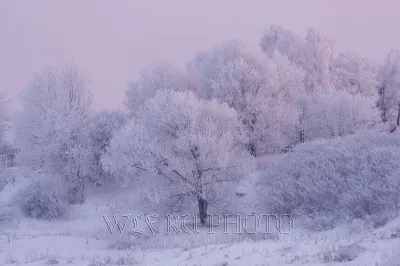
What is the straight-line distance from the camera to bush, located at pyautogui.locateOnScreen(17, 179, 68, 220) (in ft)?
110

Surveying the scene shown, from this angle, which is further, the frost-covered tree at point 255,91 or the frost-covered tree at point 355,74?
the frost-covered tree at point 355,74

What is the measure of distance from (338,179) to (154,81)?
22.8 metres

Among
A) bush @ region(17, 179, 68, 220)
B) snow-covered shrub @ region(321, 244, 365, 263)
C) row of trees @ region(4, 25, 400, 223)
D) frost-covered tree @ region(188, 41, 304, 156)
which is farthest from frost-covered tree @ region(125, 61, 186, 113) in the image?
snow-covered shrub @ region(321, 244, 365, 263)

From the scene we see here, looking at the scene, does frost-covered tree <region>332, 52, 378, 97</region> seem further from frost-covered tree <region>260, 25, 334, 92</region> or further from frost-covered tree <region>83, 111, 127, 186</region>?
frost-covered tree <region>83, 111, 127, 186</region>

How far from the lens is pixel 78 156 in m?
38.1

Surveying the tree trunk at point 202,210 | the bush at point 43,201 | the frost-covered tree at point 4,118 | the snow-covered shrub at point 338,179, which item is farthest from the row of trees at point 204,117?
the frost-covered tree at point 4,118

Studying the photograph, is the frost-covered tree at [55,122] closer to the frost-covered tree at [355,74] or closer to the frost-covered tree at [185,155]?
the frost-covered tree at [185,155]

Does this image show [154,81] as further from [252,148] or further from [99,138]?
[252,148]

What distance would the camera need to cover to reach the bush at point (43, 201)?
1316 inches

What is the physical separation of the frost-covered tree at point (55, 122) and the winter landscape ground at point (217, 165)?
133 millimetres

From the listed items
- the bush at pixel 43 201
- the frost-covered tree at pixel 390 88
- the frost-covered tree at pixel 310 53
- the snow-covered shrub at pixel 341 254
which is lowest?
the bush at pixel 43 201

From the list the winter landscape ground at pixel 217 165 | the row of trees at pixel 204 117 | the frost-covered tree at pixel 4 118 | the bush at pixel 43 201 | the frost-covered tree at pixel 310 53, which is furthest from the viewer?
the frost-covered tree at pixel 4 118

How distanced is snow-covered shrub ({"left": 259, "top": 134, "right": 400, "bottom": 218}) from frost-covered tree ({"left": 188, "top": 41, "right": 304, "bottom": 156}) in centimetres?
708

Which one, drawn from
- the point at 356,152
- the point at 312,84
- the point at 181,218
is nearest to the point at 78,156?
the point at 181,218
